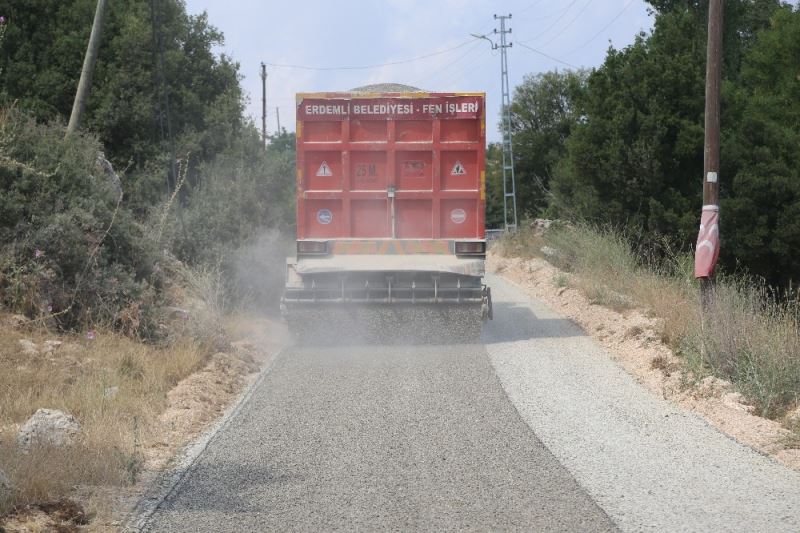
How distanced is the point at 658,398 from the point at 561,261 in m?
14.8

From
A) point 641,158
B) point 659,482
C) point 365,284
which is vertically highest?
point 641,158

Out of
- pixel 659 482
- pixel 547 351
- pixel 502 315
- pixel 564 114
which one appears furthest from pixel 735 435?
pixel 564 114

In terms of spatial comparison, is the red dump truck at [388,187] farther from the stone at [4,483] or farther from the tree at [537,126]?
the tree at [537,126]

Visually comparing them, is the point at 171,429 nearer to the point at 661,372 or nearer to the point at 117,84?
the point at 661,372

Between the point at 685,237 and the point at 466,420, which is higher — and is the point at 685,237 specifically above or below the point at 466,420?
above

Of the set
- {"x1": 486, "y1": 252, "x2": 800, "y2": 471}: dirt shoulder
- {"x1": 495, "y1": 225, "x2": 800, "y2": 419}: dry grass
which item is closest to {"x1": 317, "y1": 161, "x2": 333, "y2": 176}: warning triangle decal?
{"x1": 486, "y1": 252, "x2": 800, "y2": 471}: dirt shoulder

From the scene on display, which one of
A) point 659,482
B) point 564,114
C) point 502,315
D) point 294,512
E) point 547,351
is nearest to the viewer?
point 294,512

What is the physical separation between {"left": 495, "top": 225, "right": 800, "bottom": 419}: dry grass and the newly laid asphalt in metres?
0.87

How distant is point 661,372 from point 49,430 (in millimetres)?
6832

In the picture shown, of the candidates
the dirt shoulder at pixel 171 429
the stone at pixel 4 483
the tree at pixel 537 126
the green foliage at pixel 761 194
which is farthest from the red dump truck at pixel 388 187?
the tree at pixel 537 126

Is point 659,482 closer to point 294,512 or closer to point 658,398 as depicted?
point 294,512

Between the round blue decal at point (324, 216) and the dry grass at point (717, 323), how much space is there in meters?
5.02

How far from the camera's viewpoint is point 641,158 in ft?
81.7

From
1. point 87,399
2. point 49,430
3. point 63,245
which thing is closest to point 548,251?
point 63,245
